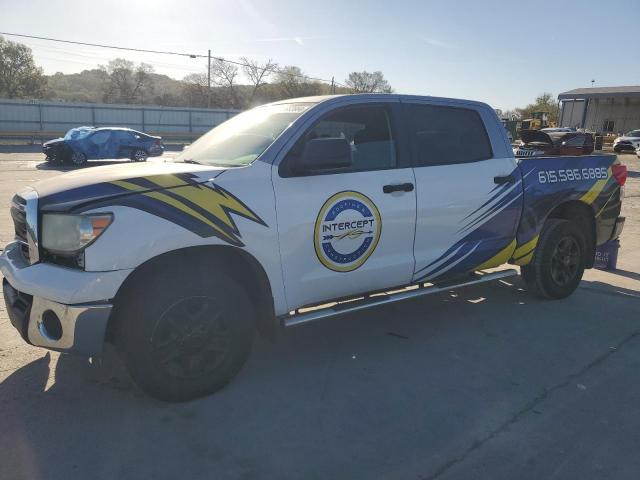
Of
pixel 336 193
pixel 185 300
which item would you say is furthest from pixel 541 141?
pixel 185 300

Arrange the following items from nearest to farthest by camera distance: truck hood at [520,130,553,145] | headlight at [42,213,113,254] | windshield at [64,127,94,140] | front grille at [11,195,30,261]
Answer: headlight at [42,213,113,254] < front grille at [11,195,30,261] < truck hood at [520,130,553,145] < windshield at [64,127,94,140]

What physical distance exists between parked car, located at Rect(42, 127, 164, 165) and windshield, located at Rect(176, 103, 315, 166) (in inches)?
653

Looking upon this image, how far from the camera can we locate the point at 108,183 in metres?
2.91

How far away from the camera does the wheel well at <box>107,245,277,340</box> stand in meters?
2.97

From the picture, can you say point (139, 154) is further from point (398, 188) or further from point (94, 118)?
point (398, 188)

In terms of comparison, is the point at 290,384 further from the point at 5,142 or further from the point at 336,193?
the point at 5,142

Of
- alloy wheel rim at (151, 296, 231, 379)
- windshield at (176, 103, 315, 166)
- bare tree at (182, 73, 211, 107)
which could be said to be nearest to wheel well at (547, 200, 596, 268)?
windshield at (176, 103, 315, 166)

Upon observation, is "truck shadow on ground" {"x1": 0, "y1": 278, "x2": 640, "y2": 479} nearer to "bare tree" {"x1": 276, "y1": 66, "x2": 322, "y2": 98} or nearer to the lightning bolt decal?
the lightning bolt decal

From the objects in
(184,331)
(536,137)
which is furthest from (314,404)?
(536,137)

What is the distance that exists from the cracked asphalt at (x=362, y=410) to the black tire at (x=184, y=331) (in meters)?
0.18

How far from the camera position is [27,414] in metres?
3.03

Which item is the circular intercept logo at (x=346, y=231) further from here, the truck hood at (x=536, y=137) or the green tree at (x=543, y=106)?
the green tree at (x=543, y=106)

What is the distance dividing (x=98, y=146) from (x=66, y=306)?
18.5 metres

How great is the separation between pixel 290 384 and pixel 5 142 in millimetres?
35369
